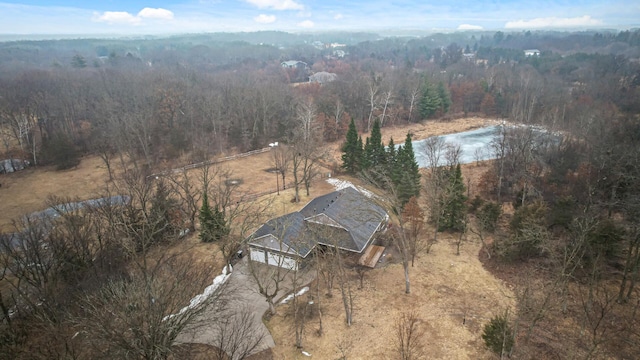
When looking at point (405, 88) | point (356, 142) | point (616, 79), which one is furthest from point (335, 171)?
point (616, 79)

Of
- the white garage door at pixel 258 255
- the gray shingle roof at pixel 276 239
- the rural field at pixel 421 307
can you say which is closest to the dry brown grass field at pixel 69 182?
the rural field at pixel 421 307

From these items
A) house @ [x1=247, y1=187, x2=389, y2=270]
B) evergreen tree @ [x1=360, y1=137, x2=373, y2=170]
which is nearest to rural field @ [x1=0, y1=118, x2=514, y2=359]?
house @ [x1=247, y1=187, x2=389, y2=270]

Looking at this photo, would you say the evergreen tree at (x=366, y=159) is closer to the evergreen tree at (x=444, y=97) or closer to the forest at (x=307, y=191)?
the forest at (x=307, y=191)

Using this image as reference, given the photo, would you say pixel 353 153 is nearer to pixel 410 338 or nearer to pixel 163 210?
pixel 163 210

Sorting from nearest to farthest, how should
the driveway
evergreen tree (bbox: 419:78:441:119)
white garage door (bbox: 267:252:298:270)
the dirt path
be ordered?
the dirt path, the driveway, white garage door (bbox: 267:252:298:270), evergreen tree (bbox: 419:78:441:119)

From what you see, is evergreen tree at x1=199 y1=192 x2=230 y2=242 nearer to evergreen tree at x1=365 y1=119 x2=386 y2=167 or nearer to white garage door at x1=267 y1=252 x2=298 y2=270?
white garage door at x1=267 y1=252 x2=298 y2=270

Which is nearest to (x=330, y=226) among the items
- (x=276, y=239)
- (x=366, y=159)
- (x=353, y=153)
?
(x=276, y=239)
